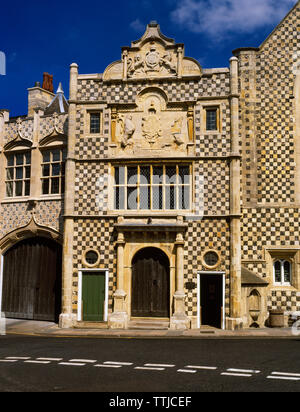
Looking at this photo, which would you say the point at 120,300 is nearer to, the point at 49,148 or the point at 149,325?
the point at 149,325

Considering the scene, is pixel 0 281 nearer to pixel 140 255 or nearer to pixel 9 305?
pixel 9 305

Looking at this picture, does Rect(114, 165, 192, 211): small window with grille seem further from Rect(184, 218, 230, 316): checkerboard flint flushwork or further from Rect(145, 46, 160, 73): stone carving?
Rect(145, 46, 160, 73): stone carving

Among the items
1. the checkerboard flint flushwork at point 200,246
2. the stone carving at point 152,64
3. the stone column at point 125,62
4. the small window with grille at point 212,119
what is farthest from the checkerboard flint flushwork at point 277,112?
the stone column at point 125,62

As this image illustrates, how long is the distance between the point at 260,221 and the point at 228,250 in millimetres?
2143

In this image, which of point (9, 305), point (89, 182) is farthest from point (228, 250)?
point (9, 305)

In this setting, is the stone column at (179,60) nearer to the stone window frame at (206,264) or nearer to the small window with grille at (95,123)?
the small window with grille at (95,123)

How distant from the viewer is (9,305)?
23.1 metres

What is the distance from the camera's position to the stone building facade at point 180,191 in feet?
65.0

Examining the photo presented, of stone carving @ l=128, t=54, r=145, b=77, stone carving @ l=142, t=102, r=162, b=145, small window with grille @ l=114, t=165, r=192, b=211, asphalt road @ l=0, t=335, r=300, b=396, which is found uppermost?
stone carving @ l=128, t=54, r=145, b=77

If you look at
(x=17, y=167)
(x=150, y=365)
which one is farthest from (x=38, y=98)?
(x=150, y=365)

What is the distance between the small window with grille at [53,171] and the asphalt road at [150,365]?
8.11 m

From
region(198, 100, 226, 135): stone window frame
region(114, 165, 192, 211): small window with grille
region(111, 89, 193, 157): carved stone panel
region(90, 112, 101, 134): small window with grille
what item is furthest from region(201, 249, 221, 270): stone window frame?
region(90, 112, 101, 134): small window with grille

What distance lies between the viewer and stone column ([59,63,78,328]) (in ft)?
66.4

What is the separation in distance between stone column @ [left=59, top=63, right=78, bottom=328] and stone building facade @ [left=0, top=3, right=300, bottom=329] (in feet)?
0.15
